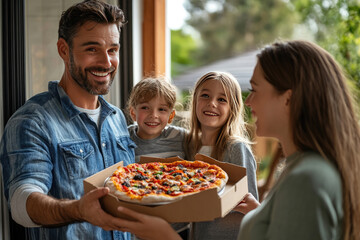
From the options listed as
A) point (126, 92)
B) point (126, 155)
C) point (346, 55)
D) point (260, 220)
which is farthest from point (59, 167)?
point (346, 55)

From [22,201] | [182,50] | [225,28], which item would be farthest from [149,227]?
[225,28]

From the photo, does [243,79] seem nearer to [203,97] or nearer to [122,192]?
[203,97]

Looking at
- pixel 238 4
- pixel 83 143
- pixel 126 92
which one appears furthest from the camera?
pixel 238 4

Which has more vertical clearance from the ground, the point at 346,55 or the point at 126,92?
the point at 346,55

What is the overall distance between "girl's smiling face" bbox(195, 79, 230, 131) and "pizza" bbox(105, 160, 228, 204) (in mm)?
338

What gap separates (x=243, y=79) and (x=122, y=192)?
6.68ft

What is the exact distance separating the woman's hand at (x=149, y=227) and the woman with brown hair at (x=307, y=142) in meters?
0.27

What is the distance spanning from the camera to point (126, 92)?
288 cm

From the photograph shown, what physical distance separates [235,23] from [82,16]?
14.0m

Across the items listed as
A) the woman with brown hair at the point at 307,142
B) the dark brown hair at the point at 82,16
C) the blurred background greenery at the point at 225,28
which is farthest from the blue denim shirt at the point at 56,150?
the blurred background greenery at the point at 225,28

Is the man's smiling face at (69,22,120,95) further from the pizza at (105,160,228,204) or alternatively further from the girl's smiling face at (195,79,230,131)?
the girl's smiling face at (195,79,230,131)

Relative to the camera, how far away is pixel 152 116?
89.0 inches

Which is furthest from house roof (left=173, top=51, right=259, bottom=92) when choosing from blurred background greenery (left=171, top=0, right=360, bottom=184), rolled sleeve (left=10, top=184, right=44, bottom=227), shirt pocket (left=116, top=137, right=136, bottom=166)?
blurred background greenery (left=171, top=0, right=360, bottom=184)

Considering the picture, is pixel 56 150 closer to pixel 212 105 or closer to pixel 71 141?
pixel 71 141
